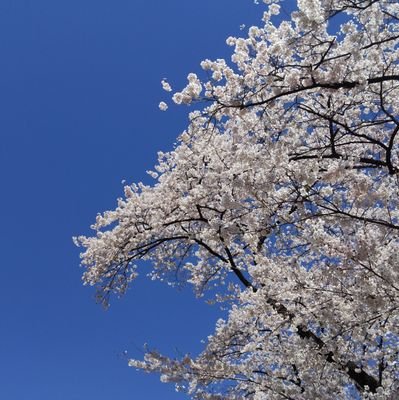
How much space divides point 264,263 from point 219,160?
12.2 ft

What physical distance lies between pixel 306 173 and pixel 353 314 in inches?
93.6

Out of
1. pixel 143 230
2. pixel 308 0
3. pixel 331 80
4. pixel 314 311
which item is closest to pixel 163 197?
pixel 143 230

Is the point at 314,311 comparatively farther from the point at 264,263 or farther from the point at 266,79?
the point at 266,79

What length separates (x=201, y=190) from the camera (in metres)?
10.0

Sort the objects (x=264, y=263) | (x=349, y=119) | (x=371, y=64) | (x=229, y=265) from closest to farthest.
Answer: (x=371, y=64) → (x=264, y=263) → (x=349, y=119) → (x=229, y=265)

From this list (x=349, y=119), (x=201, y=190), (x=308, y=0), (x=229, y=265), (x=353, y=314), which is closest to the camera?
(x=308, y=0)

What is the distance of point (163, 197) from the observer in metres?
11.4

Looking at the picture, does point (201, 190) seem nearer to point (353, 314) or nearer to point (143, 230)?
point (143, 230)

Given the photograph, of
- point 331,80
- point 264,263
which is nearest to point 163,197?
point 264,263

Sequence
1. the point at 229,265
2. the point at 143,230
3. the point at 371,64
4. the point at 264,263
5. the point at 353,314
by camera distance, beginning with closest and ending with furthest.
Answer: the point at 371,64 → the point at 353,314 → the point at 264,263 → the point at 229,265 → the point at 143,230

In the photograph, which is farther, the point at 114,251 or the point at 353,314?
the point at 114,251

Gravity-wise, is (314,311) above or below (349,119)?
below

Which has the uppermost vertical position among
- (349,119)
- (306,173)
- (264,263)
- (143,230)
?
(143,230)

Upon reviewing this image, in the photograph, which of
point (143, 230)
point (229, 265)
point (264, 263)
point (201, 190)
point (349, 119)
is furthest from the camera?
point (143, 230)
